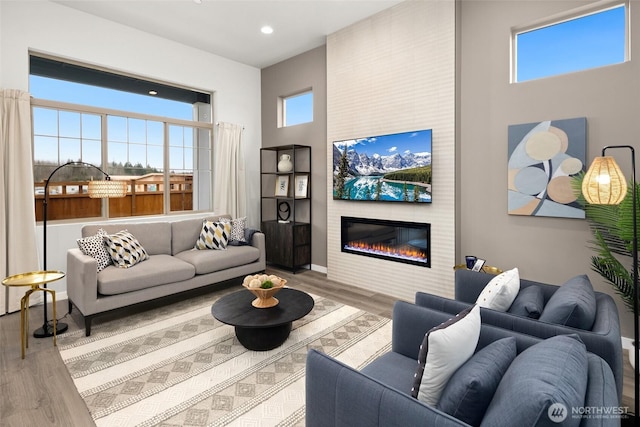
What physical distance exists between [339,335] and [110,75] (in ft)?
14.5

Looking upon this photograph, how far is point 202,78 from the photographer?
5.19 metres

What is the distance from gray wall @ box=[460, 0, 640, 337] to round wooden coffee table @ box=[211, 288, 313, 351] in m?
2.02

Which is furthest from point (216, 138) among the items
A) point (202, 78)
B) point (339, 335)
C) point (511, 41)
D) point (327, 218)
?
point (511, 41)

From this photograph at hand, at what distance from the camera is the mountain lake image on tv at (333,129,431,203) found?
3732 mm

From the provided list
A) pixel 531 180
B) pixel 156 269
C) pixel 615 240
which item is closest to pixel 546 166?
pixel 531 180

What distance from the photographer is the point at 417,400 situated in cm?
111

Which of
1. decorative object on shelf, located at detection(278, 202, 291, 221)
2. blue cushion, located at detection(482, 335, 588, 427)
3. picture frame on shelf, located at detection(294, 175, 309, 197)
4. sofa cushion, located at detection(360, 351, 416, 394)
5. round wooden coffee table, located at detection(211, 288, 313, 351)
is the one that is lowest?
round wooden coffee table, located at detection(211, 288, 313, 351)

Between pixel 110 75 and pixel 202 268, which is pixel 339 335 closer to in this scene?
pixel 202 268

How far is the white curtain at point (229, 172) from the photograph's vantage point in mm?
5383

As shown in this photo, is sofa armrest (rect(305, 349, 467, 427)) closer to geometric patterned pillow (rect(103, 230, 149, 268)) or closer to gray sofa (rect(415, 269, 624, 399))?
gray sofa (rect(415, 269, 624, 399))

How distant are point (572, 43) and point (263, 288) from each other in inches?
136

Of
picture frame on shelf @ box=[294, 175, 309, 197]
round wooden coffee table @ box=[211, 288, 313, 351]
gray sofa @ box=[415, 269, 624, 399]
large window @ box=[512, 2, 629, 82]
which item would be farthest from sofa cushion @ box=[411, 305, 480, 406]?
picture frame on shelf @ box=[294, 175, 309, 197]


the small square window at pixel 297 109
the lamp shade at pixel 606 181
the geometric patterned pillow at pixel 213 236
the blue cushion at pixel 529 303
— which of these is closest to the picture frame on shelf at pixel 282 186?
the small square window at pixel 297 109

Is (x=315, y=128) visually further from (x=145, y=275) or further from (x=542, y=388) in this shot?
(x=542, y=388)
